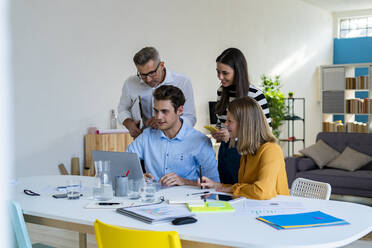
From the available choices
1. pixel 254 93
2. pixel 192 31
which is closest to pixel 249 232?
pixel 254 93

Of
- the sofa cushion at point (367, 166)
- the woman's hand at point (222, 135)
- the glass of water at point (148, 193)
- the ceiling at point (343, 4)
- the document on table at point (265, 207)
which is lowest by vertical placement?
the sofa cushion at point (367, 166)

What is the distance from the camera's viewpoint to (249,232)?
1.69 metres

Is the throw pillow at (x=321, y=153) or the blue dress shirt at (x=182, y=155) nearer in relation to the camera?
the blue dress shirt at (x=182, y=155)

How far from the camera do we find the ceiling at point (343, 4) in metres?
10.8

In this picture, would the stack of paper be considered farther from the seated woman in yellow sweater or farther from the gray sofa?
the gray sofa

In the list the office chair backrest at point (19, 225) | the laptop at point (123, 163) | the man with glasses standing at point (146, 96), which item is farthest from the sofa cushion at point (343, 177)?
the office chair backrest at point (19, 225)

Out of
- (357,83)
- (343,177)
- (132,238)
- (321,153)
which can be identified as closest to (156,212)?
(132,238)

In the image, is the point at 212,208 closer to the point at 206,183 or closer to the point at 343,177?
the point at 206,183

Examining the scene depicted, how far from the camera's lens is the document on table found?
1979 mm

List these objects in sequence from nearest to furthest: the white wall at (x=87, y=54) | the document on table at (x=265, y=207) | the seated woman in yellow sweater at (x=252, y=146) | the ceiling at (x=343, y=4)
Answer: the document on table at (x=265, y=207) < the seated woman in yellow sweater at (x=252, y=146) < the white wall at (x=87, y=54) < the ceiling at (x=343, y=4)

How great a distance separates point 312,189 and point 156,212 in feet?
3.68

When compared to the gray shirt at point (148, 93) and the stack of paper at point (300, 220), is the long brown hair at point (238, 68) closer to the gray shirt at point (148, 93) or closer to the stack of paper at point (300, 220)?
the gray shirt at point (148, 93)

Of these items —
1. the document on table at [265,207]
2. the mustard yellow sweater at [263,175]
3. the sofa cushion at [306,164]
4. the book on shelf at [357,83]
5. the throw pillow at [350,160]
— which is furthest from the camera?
the book on shelf at [357,83]

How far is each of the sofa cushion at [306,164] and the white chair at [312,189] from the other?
3.30 meters
